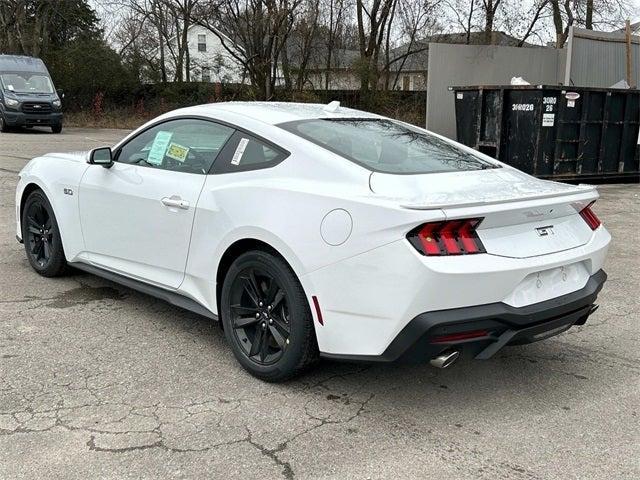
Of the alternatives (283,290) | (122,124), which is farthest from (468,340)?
(122,124)

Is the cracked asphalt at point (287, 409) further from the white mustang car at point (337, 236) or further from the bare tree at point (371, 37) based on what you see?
the bare tree at point (371, 37)

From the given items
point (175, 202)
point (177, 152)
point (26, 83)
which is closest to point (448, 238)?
point (175, 202)

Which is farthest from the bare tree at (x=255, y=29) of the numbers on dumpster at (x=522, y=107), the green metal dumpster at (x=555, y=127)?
the numbers on dumpster at (x=522, y=107)

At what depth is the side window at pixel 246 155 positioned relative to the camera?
361cm

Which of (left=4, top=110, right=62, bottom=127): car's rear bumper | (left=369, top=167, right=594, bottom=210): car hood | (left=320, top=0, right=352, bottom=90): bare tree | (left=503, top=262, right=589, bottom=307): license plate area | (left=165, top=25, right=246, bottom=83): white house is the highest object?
(left=320, top=0, right=352, bottom=90): bare tree

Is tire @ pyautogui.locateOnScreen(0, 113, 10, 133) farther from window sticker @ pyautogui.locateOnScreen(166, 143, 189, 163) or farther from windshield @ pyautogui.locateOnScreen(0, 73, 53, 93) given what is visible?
window sticker @ pyautogui.locateOnScreen(166, 143, 189, 163)

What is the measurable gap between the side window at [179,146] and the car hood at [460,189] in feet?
3.92

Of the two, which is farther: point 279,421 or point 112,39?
point 112,39

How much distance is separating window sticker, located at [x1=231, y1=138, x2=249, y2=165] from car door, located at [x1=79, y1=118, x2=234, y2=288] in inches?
5.4

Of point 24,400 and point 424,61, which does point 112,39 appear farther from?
point 24,400

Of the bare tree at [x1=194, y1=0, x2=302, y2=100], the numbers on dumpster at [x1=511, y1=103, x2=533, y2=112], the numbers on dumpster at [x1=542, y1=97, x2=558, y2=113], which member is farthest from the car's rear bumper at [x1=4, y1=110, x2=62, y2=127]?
the numbers on dumpster at [x1=542, y1=97, x2=558, y2=113]

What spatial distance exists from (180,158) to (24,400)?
1685 mm

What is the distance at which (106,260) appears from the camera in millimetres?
4625

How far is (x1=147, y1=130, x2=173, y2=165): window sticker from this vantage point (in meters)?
4.30
